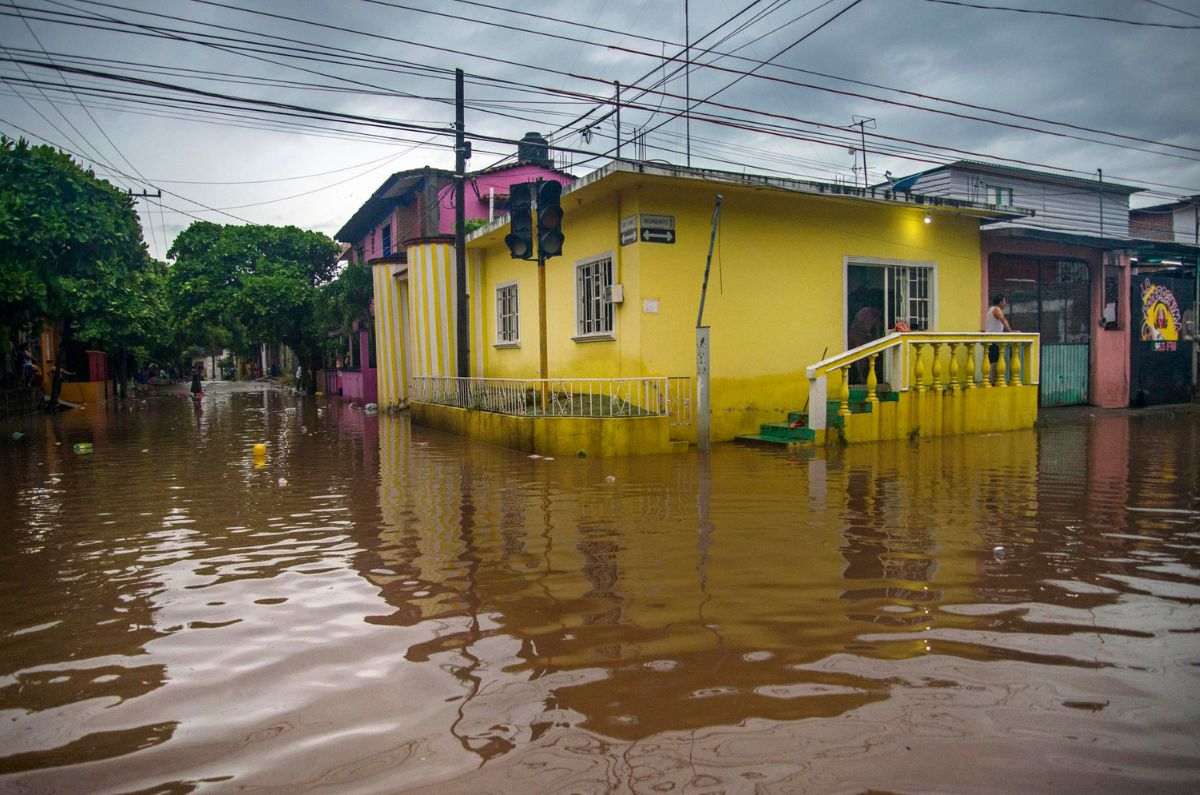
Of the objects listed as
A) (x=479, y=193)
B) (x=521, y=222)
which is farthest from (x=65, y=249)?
(x=521, y=222)

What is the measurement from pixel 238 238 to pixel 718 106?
3052 centimetres

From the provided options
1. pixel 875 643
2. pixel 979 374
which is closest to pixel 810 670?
pixel 875 643

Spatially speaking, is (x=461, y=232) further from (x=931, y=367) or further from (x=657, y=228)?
(x=931, y=367)

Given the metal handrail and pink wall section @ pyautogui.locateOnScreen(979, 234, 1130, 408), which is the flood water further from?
pink wall section @ pyautogui.locateOnScreen(979, 234, 1130, 408)

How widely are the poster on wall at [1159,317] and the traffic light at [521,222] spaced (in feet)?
52.1

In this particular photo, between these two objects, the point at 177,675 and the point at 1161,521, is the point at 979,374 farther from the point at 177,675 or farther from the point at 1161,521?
the point at 177,675

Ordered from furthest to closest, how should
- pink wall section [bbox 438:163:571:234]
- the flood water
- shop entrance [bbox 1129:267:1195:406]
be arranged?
pink wall section [bbox 438:163:571:234]
shop entrance [bbox 1129:267:1195:406]
the flood water

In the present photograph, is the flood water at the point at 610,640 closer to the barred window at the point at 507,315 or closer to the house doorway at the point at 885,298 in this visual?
the house doorway at the point at 885,298

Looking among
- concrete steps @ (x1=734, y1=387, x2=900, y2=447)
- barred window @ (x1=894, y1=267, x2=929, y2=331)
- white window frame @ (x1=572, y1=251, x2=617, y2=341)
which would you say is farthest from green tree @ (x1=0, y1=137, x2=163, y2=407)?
barred window @ (x1=894, y1=267, x2=929, y2=331)

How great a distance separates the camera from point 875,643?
11.8ft

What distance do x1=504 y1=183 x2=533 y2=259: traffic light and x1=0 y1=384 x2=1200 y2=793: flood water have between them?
3336mm

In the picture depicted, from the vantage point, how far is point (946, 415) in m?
12.7

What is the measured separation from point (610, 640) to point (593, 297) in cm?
1028

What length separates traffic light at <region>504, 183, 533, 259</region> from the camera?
9.75 metres
